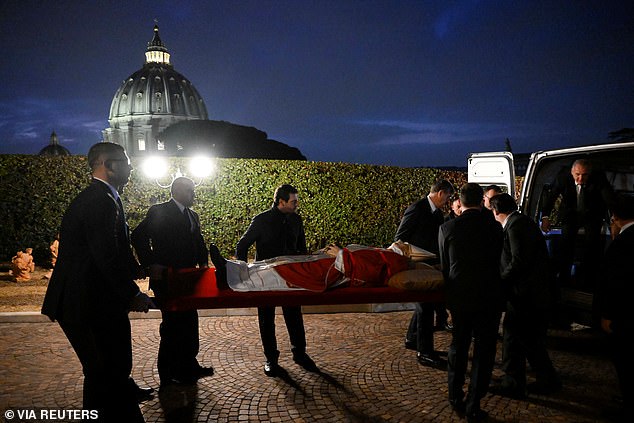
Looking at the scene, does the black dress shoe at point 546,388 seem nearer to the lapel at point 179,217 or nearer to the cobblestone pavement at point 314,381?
the cobblestone pavement at point 314,381

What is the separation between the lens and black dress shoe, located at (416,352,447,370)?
15.8 feet

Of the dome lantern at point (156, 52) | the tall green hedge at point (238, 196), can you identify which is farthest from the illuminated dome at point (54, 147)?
the tall green hedge at point (238, 196)

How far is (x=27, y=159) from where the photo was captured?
10023 mm

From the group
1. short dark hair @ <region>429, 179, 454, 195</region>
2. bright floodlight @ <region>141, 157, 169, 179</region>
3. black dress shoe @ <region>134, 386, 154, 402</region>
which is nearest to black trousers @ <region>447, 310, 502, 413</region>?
short dark hair @ <region>429, 179, 454, 195</region>

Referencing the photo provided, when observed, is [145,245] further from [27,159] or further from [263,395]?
[27,159]

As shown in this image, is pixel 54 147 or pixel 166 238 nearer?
pixel 166 238

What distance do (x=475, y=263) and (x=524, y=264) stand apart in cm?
61

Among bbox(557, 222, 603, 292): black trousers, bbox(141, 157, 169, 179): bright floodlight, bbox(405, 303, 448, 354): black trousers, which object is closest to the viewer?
bbox(405, 303, 448, 354): black trousers

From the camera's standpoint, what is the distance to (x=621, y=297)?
126 inches

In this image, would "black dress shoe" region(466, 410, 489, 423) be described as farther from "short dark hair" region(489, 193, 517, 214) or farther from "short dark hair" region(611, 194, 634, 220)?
"short dark hair" region(611, 194, 634, 220)

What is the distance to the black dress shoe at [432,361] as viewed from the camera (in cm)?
480

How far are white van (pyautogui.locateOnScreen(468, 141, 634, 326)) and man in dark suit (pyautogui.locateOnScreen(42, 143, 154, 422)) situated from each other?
3.58m

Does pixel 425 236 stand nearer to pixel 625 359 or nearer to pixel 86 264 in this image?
pixel 625 359

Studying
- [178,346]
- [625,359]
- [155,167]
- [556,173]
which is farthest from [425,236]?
[155,167]
